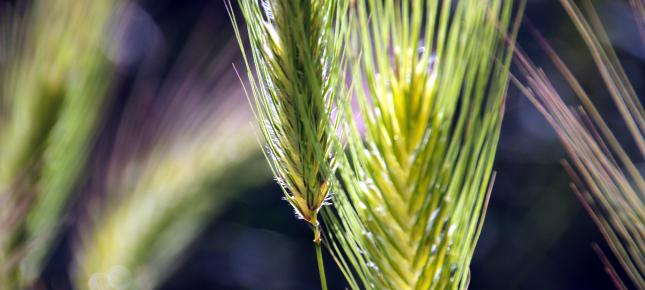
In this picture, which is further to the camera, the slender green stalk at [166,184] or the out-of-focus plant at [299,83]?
the slender green stalk at [166,184]

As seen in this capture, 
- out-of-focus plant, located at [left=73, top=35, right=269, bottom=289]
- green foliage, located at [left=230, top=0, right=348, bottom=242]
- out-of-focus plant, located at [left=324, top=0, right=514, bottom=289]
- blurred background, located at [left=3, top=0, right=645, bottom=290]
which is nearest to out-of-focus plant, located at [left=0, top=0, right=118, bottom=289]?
out-of-focus plant, located at [left=73, top=35, right=269, bottom=289]

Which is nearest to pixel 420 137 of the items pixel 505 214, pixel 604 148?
pixel 604 148

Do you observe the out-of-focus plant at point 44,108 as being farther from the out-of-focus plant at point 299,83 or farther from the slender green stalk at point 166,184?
the out-of-focus plant at point 299,83

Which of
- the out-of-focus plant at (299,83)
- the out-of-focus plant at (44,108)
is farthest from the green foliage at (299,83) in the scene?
the out-of-focus plant at (44,108)

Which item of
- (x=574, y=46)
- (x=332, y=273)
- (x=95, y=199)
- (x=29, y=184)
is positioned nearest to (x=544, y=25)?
(x=574, y=46)

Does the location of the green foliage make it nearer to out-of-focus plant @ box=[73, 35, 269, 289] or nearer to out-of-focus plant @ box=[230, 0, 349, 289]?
out-of-focus plant @ box=[230, 0, 349, 289]
